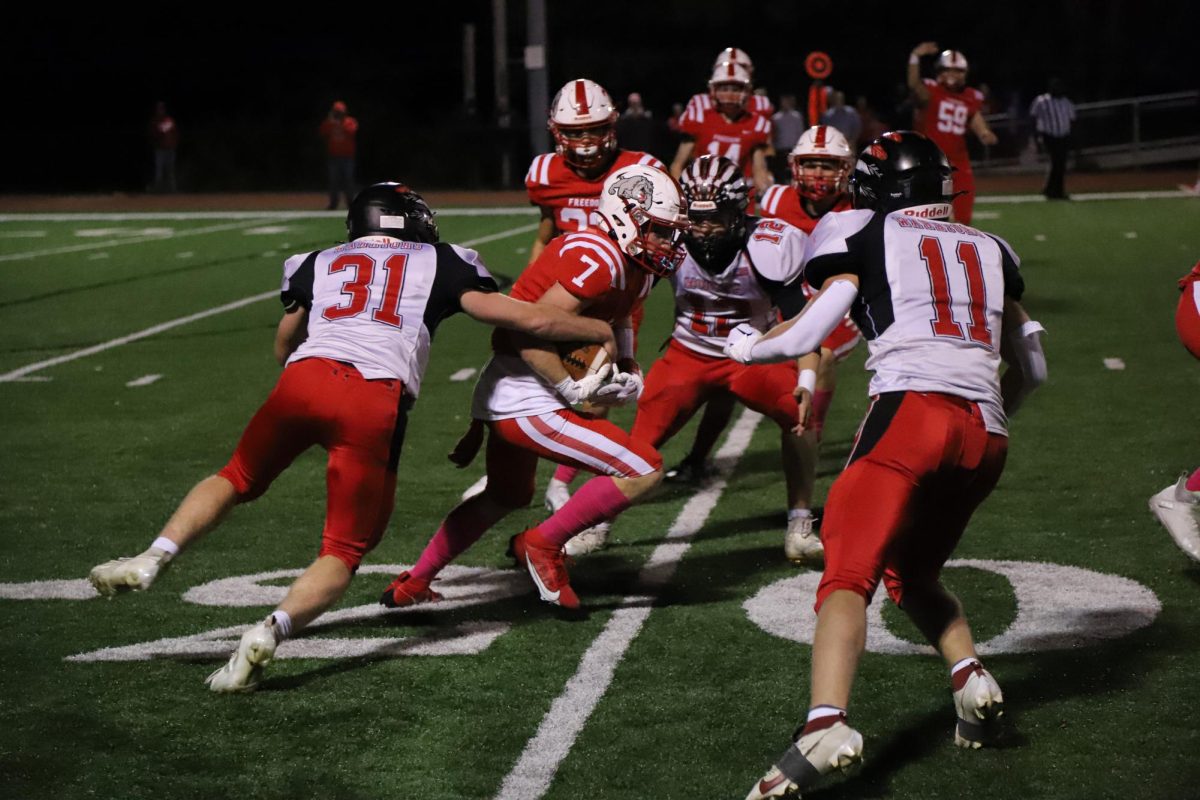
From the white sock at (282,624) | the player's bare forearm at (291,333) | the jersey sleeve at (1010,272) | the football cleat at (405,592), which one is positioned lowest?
the football cleat at (405,592)

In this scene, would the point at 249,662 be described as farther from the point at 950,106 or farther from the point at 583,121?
the point at 950,106

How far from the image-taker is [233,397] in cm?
984

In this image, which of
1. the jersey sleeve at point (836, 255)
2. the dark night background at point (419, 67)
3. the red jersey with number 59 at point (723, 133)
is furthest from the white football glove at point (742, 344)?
the dark night background at point (419, 67)

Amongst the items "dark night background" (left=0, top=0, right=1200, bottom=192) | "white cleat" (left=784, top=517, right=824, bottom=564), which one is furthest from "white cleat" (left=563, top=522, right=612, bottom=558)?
"dark night background" (left=0, top=0, right=1200, bottom=192)

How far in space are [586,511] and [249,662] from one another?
1.26m

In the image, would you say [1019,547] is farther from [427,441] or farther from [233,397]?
[233,397]

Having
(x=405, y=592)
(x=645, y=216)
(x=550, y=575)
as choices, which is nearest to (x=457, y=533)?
(x=405, y=592)

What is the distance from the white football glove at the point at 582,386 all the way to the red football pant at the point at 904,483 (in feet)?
3.79

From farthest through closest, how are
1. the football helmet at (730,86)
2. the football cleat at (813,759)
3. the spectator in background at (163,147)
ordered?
the spectator in background at (163,147) < the football helmet at (730,86) < the football cleat at (813,759)

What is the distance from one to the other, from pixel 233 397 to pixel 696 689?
5.80 m

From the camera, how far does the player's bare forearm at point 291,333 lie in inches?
200

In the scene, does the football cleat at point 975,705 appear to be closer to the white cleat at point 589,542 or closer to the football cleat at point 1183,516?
the football cleat at point 1183,516

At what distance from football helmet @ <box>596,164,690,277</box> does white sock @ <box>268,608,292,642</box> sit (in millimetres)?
1584

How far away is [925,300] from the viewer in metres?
4.15
